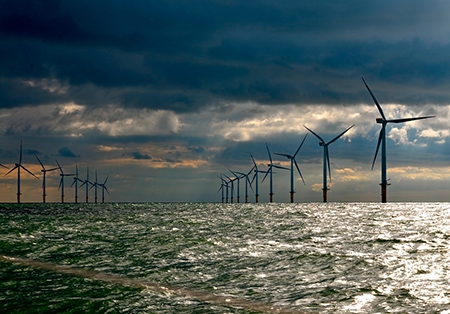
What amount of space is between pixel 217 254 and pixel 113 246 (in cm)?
924

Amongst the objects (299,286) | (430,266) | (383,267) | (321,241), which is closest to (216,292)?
(299,286)

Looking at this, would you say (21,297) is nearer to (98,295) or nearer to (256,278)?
(98,295)

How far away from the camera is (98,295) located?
22062mm

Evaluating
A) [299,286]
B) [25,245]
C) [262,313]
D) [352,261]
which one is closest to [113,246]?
[25,245]

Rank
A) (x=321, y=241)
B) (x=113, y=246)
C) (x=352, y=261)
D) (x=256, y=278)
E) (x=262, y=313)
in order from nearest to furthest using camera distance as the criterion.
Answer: (x=262, y=313)
(x=256, y=278)
(x=352, y=261)
(x=113, y=246)
(x=321, y=241)

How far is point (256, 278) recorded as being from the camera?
26156mm

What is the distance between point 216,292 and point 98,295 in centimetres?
449

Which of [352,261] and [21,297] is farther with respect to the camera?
[352,261]

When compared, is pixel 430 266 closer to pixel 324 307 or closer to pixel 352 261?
pixel 352 261

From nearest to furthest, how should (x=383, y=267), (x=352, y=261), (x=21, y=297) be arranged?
1. (x=21, y=297)
2. (x=383, y=267)
3. (x=352, y=261)

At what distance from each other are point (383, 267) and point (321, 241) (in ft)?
50.4

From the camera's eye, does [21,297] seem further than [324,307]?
Yes

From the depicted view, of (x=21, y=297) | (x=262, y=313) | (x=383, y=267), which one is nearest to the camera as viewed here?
(x=262, y=313)

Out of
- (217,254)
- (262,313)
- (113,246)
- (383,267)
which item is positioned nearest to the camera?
(262,313)
